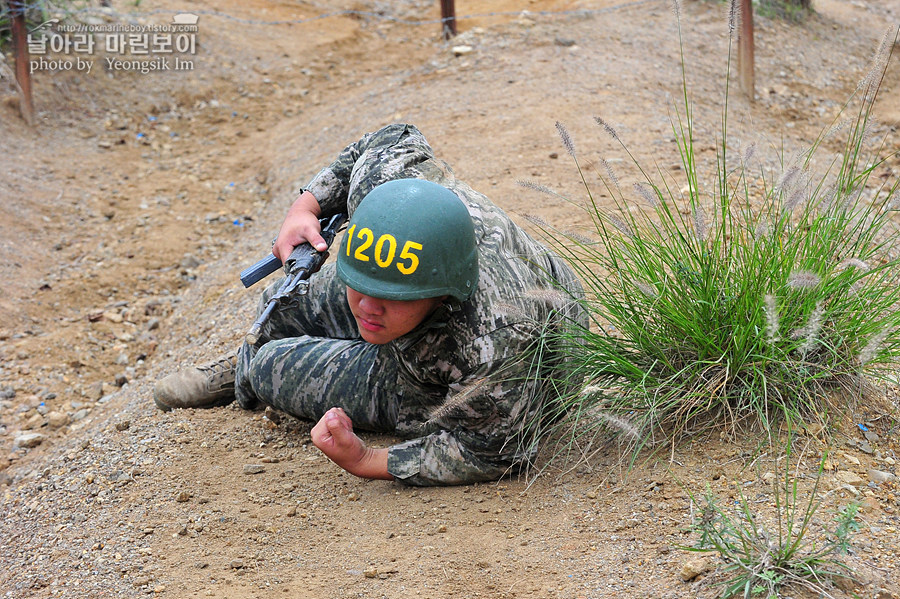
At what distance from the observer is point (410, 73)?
7.36 meters

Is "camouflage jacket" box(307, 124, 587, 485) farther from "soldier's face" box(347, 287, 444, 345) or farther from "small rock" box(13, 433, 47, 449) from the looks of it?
"small rock" box(13, 433, 47, 449)

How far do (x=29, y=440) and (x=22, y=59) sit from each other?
3.87m

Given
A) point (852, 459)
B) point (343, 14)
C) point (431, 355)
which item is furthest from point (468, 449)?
point (343, 14)

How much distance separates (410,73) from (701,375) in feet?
17.8

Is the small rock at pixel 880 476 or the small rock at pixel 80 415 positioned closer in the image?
the small rock at pixel 880 476

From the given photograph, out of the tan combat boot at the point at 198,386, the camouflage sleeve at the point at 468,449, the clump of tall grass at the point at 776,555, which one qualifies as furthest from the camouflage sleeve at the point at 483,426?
the tan combat boot at the point at 198,386

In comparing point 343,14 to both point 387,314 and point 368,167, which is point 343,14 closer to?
point 368,167

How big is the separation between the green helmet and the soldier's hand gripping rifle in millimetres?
353

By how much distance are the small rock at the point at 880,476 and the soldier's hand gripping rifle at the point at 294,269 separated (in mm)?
1586

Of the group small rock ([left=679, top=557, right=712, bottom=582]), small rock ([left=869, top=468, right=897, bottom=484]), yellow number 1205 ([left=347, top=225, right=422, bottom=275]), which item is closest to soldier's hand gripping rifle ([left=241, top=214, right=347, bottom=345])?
yellow number 1205 ([left=347, top=225, right=422, bottom=275])

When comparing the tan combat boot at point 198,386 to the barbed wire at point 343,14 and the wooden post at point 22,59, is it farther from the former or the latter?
the barbed wire at point 343,14

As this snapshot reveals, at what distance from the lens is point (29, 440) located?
3568 millimetres

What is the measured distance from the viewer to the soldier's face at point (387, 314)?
232 cm

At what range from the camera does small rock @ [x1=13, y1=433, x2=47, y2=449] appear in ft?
11.7
